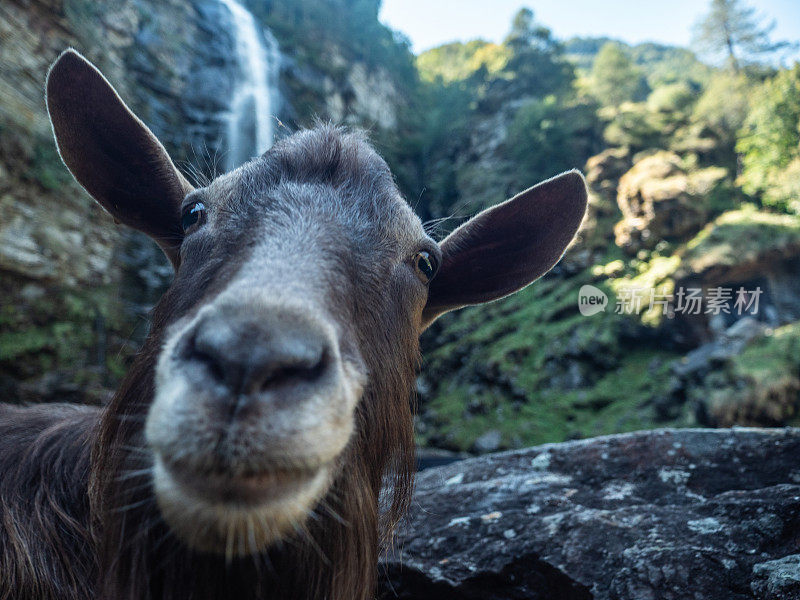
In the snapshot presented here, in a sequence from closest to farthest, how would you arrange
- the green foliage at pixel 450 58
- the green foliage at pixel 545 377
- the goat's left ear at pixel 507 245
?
1. the goat's left ear at pixel 507 245
2. the green foliage at pixel 545 377
3. the green foliage at pixel 450 58

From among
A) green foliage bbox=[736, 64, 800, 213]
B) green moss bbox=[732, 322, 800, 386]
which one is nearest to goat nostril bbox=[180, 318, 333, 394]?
green moss bbox=[732, 322, 800, 386]

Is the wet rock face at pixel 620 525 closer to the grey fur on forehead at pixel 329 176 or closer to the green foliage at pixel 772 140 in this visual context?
the grey fur on forehead at pixel 329 176

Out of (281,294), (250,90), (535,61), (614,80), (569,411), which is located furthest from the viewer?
(535,61)

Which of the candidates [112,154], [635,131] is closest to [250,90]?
[635,131]

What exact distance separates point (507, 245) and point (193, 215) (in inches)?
76.0

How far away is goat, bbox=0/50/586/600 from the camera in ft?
3.94

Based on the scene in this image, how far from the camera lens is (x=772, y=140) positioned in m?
27.4

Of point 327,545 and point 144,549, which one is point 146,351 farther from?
point 327,545

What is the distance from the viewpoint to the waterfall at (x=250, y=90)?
76.4 feet

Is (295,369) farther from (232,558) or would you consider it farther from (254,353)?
(232,558)

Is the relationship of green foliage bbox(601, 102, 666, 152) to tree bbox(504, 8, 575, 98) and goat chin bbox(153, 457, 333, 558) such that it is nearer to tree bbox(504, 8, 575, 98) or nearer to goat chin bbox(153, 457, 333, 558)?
tree bbox(504, 8, 575, 98)

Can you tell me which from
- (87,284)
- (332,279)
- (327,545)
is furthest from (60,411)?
(87,284)

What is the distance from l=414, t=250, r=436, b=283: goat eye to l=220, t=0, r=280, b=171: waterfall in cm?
2174

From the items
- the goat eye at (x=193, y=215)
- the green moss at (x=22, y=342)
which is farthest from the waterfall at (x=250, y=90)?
the goat eye at (x=193, y=215)
